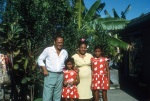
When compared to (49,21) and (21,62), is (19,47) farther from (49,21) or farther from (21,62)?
(49,21)

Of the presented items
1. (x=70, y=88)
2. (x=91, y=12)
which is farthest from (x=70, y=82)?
(x=91, y=12)

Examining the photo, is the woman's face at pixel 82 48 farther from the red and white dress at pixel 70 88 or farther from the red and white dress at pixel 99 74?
the red and white dress at pixel 70 88

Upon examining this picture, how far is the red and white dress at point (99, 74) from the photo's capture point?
20.4 feet

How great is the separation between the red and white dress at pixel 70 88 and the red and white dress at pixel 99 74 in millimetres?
499

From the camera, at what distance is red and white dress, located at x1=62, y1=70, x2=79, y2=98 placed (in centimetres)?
600

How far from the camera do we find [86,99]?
19.8 ft

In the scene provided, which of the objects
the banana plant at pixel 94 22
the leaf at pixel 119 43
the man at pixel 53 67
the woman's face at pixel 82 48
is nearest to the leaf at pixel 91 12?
the banana plant at pixel 94 22

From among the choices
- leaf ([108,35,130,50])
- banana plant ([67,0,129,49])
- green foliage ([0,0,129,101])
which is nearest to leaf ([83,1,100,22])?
banana plant ([67,0,129,49])

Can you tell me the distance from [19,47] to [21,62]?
508 mm

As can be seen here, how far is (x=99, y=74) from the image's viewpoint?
6.28 meters

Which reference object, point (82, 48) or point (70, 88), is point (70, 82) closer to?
point (70, 88)

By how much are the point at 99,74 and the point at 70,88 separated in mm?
822

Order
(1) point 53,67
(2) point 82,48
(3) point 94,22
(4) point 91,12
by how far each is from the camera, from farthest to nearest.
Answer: (4) point 91,12, (3) point 94,22, (2) point 82,48, (1) point 53,67

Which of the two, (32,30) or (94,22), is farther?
(94,22)
